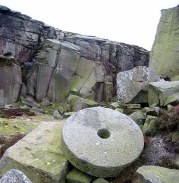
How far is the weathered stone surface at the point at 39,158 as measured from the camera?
6.72 m

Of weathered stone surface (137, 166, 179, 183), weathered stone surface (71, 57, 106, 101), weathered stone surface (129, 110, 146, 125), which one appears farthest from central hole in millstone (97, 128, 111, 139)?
weathered stone surface (71, 57, 106, 101)

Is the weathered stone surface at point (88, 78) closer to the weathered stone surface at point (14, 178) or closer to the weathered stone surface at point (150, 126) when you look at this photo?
the weathered stone surface at point (150, 126)

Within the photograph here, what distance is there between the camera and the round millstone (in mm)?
6703

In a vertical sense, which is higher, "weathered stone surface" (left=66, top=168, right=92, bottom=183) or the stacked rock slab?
"weathered stone surface" (left=66, top=168, right=92, bottom=183)

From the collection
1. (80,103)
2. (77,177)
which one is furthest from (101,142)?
(80,103)

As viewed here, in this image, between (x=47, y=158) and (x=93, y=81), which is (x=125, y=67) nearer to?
(x=93, y=81)

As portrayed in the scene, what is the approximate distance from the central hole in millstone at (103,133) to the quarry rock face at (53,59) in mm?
16656

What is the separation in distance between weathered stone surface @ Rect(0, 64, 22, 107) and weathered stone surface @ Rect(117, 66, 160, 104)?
13.2 metres

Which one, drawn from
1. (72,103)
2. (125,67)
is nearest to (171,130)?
(72,103)

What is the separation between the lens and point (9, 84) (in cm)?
2300

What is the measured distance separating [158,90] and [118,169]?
10.8 ft

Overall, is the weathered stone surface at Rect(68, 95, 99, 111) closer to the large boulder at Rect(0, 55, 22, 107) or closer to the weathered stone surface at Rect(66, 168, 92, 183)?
the large boulder at Rect(0, 55, 22, 107)

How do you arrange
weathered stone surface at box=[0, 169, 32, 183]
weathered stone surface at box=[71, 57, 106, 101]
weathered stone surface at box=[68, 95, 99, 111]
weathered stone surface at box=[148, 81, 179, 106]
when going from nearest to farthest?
1. weathered stone surface at box=[0, 169, 32, 183]
2. weathered stone surface at box=[148, 81, 179, 106]
3. weathered stone surface at box=[68, 95, 99, 111]
4. weathered stone surface at box=[71, 57, 106, 101]

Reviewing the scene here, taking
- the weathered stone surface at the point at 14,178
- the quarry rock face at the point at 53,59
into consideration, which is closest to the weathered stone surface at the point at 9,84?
the quarry rock face at the point at 53,59
